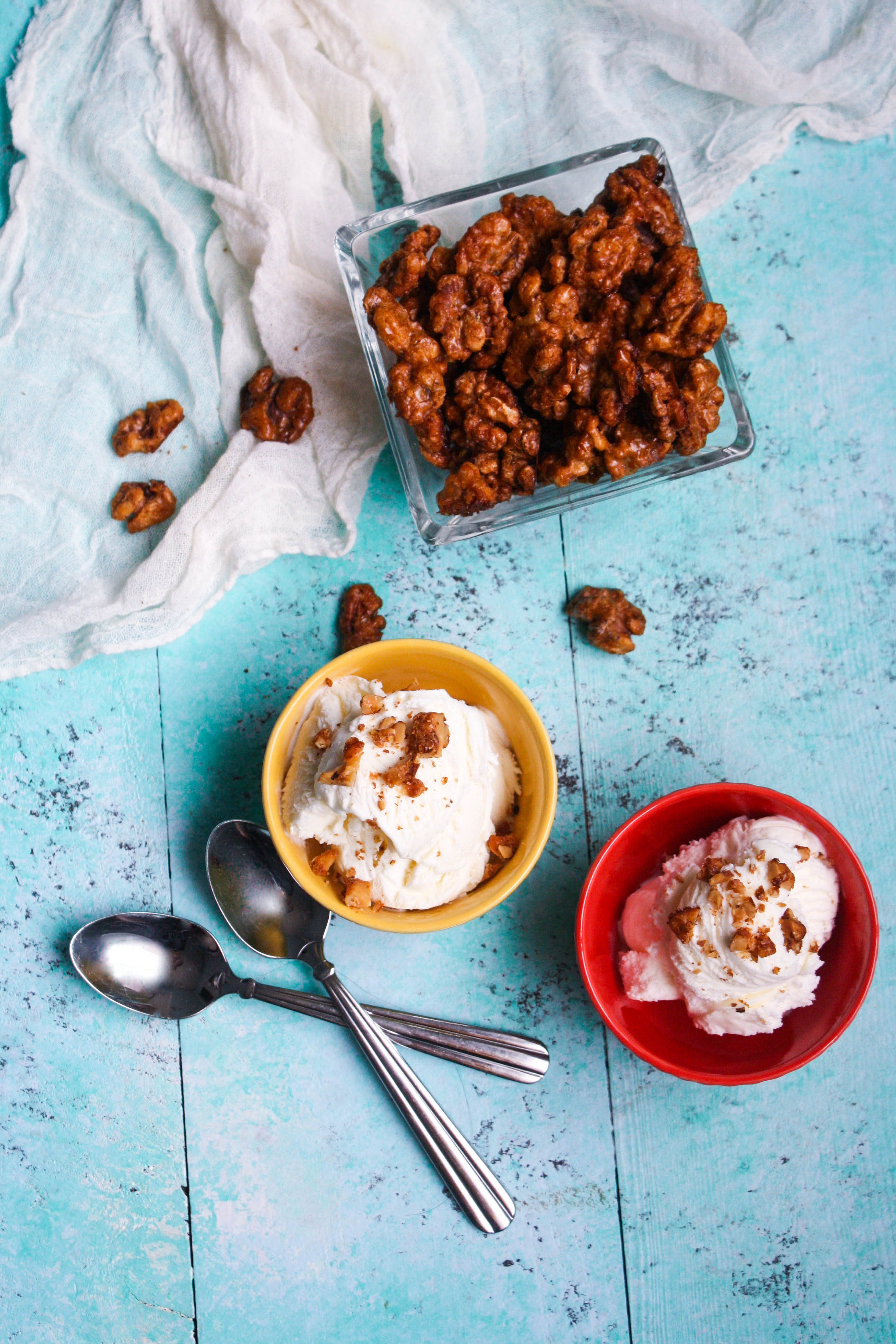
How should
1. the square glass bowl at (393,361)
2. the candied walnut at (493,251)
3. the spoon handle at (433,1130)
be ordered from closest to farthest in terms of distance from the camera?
the candied walnut at (493,251), the square glass bowl at (393,361), the spoon handle at (433,1130)

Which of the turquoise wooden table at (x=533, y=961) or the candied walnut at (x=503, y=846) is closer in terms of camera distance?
the candied walnut at (x=503, y=846)

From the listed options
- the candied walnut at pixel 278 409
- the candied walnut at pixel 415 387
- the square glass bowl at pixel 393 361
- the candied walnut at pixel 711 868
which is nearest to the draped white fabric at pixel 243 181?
the candied walnut at pixel 278 409

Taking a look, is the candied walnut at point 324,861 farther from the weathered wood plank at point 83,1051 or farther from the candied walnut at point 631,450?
the candied walnut at point 631,450

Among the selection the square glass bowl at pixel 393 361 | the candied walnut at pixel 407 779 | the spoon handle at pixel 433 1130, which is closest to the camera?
the candied walnut at pixel 407 779

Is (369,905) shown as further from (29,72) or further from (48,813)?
(29,72)

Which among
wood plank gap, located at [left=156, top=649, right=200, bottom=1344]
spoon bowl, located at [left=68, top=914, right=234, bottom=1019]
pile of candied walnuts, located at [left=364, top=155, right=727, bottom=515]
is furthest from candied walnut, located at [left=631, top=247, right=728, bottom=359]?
spoon bowl, located at [left=68, top=914, right=234, bottom=1019]

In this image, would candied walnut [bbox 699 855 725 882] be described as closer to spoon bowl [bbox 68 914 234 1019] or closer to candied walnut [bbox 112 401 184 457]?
spoon bowl [bbox 68 914 234 1019]

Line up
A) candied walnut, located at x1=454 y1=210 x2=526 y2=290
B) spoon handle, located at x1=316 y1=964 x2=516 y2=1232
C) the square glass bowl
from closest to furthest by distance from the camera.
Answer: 1. candied walnut, located at x1=454 y1=210 x2=526 y2=290
2. the square glass bowl
3. spoon handle, located at x1=316 y1=964 x2=516 y2=1232

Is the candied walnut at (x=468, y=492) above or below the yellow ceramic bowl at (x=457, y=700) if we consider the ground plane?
above
